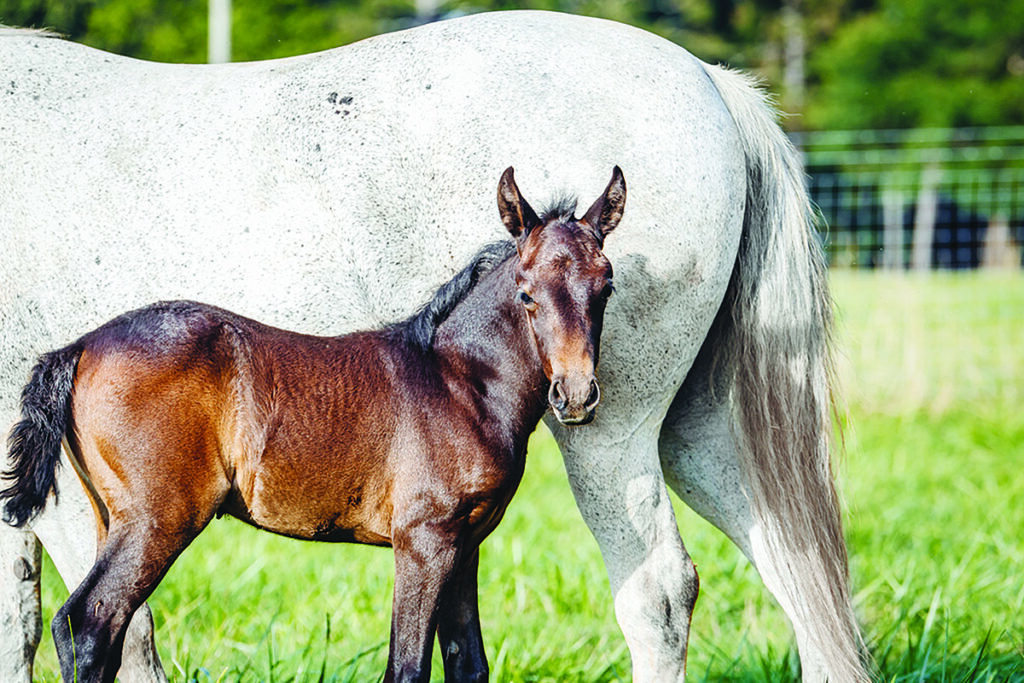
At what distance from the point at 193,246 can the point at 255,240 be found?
169 millimetres

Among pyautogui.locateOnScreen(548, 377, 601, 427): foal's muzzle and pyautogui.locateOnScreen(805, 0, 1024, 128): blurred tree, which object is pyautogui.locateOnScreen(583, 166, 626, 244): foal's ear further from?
pyautogui.locateOnScreen(805, 0, 1024, 128): blurred tree

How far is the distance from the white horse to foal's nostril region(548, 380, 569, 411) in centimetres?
64

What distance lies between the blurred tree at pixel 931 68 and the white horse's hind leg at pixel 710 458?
26627 mm

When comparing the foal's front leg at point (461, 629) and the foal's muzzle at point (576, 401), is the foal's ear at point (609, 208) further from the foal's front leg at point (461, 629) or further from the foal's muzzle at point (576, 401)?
the foal's front leg at point (461, 629)

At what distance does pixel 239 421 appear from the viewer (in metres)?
2.41

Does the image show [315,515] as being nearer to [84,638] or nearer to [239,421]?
[239,421]

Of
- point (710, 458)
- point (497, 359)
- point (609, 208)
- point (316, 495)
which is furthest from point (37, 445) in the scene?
point (710, 458)

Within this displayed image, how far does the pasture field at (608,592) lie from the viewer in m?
3.64

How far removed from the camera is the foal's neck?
255 cm

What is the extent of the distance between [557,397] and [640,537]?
2.76 feet

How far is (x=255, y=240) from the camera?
2.85 m

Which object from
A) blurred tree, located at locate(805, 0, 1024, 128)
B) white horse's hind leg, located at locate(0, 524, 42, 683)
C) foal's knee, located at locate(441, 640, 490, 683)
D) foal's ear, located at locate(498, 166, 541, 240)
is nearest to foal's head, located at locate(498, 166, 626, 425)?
foal's ear, located at locate(498, 166, 541, 240)

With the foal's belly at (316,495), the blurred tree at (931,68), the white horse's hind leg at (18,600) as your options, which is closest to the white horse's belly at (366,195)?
the white horse's hind leg at (18,600)

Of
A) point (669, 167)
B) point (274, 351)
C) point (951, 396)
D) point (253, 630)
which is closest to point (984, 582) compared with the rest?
point (669, 167)
